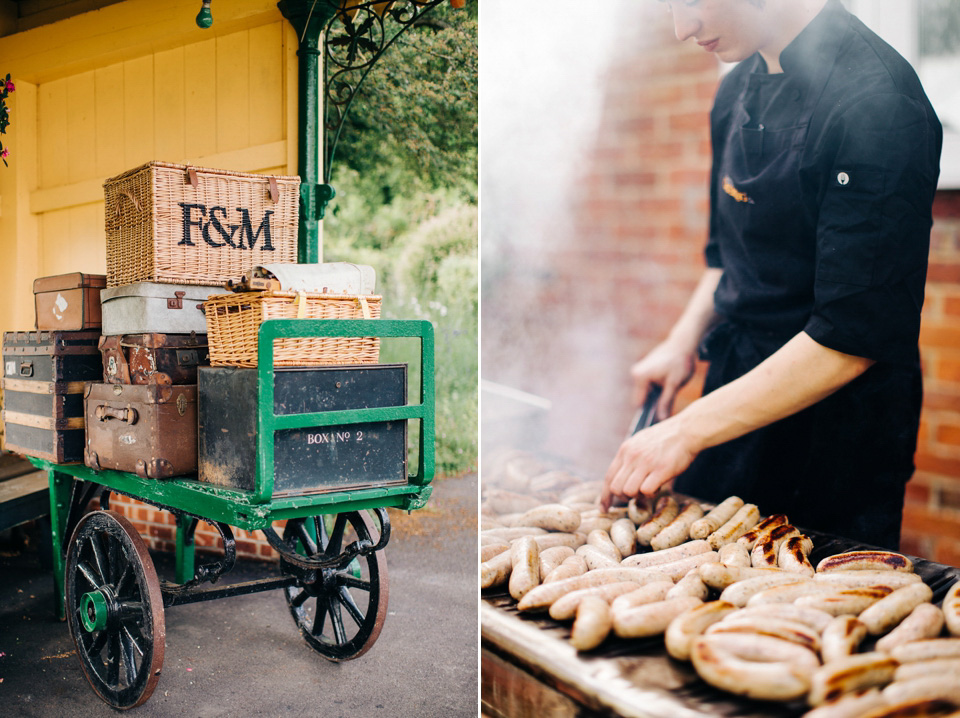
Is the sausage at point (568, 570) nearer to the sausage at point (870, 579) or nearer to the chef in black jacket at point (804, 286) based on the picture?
the chef in black jacket at point (804, 286)

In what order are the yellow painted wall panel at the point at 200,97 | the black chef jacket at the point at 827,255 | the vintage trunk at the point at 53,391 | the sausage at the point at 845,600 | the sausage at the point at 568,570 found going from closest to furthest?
the sausage at the point at 845,600, the black chef jacket at the point at 827,255, the sausage at the point at 568,570, the vintage trunk at the point at 53,391, the yellow painted wall panel at the point at 200,97

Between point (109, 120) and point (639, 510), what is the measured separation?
4.55 m

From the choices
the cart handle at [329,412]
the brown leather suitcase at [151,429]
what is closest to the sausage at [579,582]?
the cart handle at [329,412]

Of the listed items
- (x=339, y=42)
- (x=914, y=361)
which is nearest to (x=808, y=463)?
(x=914, y=361)

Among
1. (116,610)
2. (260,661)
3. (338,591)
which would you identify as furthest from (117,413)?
(260,661)

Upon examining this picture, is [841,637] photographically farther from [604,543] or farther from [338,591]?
[338,591]

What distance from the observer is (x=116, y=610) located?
120 inches

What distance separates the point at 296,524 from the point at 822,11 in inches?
113

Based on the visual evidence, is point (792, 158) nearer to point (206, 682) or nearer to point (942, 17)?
point (942, 17)

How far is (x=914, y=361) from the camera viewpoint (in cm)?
172

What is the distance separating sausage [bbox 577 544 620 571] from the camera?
1870 millimetres

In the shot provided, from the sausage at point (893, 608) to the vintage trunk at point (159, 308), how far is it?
8.55 feet

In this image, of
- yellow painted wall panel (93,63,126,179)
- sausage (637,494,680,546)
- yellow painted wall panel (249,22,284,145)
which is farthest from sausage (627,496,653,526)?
yellow painted wall panel (93,63,126,179)

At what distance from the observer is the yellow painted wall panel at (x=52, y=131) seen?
542 centimetres
